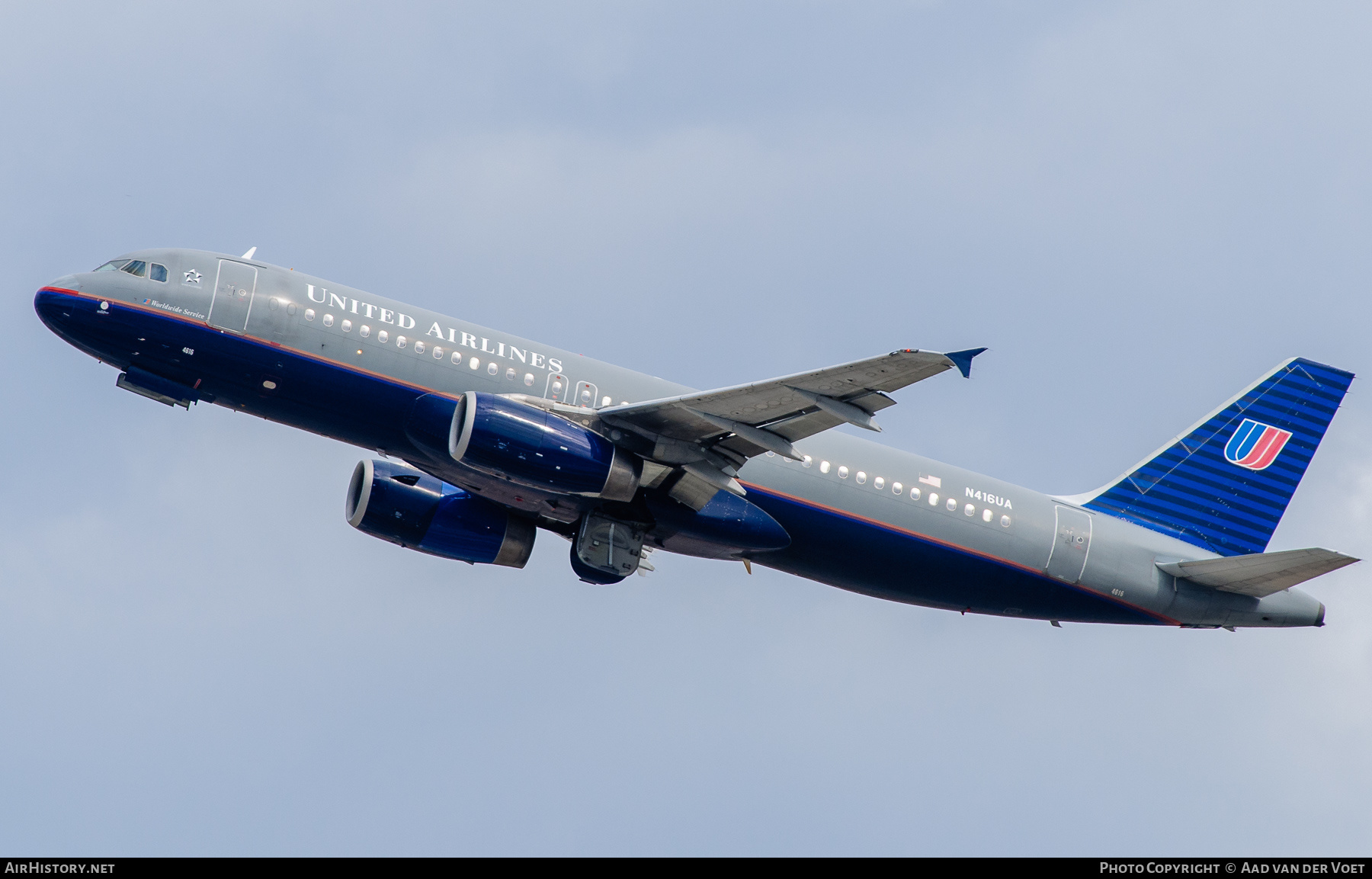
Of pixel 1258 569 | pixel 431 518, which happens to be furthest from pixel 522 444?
pixel 1258 569

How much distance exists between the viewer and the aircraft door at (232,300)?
35.6 m

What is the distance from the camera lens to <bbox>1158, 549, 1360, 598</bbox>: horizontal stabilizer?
38.1 metres

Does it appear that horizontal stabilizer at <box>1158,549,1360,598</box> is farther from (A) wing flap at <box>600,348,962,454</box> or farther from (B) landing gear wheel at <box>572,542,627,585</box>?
(B) landing gear wheel at <box>572,542,627,585</box>

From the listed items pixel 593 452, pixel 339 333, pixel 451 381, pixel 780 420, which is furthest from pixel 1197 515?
pixel 339 333

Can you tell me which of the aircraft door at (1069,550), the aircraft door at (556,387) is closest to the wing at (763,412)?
the aircraft door at (556,387)

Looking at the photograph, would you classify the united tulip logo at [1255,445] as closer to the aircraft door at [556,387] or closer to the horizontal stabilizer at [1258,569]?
the horizontal stabilizer at [1258,569]

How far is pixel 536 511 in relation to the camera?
39.6m

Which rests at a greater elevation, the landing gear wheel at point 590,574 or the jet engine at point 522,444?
the jet engine at point 522,444

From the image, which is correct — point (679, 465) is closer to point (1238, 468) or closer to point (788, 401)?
Result: point (788, 401)

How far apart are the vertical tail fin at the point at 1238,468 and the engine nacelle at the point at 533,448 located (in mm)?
16245

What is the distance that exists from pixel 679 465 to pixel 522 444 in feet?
14.7

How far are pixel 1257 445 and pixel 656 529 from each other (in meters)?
20.2

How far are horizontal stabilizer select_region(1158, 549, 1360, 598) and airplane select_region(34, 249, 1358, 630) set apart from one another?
3.2 inches

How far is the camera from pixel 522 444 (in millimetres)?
34438
